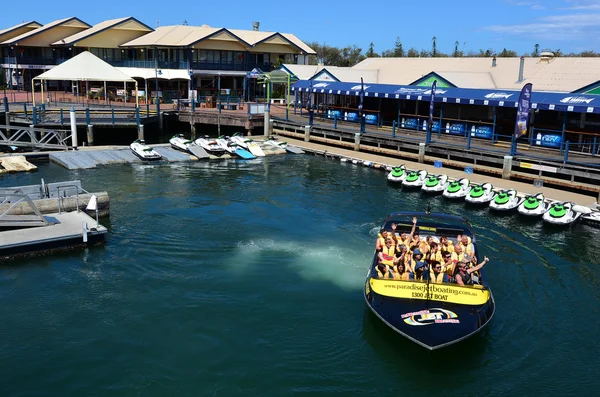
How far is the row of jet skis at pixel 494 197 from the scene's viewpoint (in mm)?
23688

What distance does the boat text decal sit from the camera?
1317cm

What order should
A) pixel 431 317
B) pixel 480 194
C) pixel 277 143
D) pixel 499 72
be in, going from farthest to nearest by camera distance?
pixel 277 143 → pixel 499 72 → pixel 480 194 → pixel 431 317

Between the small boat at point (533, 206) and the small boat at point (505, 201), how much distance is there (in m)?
0.42

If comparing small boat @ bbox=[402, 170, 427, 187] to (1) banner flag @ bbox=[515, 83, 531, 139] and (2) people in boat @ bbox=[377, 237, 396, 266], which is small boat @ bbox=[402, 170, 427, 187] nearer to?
(1) banner flag @ bbox=[515, 83, 531, 139]

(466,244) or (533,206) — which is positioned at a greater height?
(466,244)

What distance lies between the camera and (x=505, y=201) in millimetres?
25375

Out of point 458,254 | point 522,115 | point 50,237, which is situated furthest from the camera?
point 522,115

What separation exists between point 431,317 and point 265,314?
14.7 feet

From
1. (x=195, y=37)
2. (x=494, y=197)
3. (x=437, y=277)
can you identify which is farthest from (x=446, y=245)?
(x=195, y=37)

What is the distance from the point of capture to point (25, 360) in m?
12.9

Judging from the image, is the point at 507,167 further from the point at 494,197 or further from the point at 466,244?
the point at 466,244

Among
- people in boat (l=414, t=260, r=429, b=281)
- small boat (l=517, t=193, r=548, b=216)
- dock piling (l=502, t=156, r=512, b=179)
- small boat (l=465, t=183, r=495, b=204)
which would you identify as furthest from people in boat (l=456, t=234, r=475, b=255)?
dock piling (l=502, t=156, r=512, b=179)

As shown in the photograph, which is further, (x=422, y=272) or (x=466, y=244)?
(x=466, y=244)

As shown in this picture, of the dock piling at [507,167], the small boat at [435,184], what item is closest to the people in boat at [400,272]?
the small boat at [435,184]
